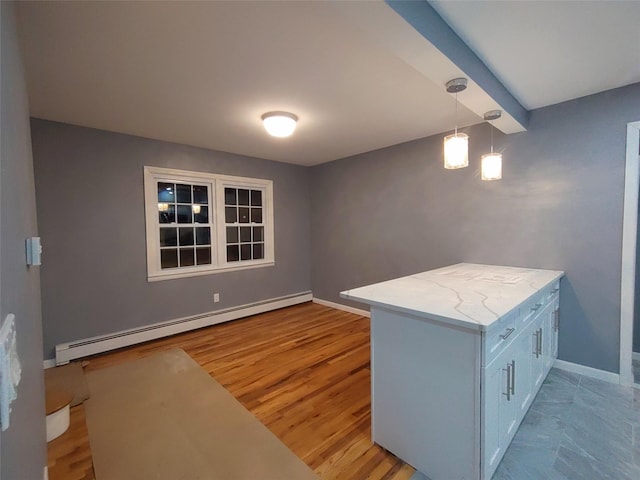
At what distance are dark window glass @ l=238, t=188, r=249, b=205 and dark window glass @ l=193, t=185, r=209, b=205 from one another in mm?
507

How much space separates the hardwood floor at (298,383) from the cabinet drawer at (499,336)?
0.85 m

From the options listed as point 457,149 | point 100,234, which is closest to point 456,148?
point 457,149

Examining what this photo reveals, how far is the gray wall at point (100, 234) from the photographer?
115 inches

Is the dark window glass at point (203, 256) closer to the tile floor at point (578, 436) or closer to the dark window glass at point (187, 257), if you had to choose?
the dark window glass at point (187, 257)

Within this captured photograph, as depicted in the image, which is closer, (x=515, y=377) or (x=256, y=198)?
(x=515, y=377)

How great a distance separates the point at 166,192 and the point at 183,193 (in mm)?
204

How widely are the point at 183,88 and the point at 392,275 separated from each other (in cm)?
320

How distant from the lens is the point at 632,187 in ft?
7.58

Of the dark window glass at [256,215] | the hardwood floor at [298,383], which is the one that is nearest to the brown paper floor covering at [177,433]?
the hardwood floor at [298,383]

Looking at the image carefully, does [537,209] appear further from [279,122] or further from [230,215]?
[230,215]

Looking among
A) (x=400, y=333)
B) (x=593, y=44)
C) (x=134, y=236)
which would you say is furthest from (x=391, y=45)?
(x=134, y=236)

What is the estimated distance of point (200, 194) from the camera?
399 cm

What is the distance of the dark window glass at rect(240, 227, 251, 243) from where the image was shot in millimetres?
4465

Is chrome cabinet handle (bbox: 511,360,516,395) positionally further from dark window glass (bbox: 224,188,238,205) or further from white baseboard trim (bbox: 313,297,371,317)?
dark window glass (bbox: 224,188,238,205)
